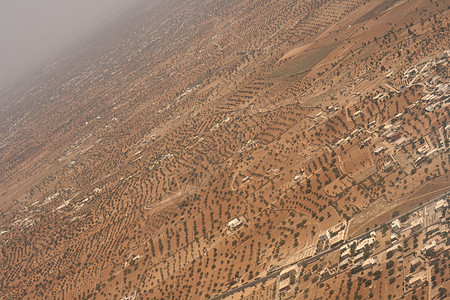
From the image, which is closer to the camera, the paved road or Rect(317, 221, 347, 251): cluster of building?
the paved road

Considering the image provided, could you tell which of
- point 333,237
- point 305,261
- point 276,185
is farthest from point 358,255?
point 276,185

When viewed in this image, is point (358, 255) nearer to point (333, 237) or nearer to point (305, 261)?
point (333, 237)

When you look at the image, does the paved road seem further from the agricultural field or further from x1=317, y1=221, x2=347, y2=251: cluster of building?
x1=317, y1=221, x2=347, y2=251: cluster of building

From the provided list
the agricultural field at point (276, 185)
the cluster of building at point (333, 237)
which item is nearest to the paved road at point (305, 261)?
the agricultural field at point (276, 185)

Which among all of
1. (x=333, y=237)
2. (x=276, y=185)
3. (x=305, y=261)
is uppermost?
(x=276, y=185)

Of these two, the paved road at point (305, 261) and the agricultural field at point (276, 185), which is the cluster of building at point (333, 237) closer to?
the agricultural field at point (276, 185)

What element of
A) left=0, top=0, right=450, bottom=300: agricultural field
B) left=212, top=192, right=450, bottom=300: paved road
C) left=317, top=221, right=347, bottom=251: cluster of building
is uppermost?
left=0, top=0, right=450, bottom=300: agricultural field

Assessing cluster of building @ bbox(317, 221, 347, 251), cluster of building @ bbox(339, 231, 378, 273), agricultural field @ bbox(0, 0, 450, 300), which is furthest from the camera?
cluster of building @ bbox(317, 221, 347, 251)

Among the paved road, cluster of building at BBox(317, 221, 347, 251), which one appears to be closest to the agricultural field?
the paved road

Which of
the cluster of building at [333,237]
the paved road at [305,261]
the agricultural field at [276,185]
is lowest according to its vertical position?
the paved road at [305,261]

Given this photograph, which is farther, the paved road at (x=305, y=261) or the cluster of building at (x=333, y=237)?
the cluster of building at (x=333, y=237)

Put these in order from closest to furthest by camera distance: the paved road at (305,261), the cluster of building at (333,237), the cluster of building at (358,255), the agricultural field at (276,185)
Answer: the cluster of building at (358,255)
the paved road at (305,261)
the agricultural field at (276,185)
the cluster of building at (333,237)

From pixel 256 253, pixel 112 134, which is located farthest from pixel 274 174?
pixel 112 134
